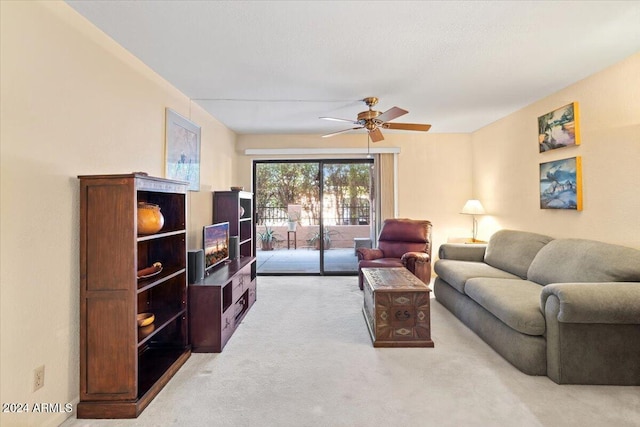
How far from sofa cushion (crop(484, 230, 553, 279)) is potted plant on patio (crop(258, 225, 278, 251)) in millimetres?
3670

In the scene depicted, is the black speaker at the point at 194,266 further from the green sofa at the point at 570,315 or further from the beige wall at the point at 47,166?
the green sofa at the point at 570,315

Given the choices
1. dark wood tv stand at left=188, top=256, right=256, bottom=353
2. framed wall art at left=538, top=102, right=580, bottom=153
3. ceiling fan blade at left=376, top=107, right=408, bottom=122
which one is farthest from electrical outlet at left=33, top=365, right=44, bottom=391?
framed wall art at left=538, top=102, right=580, bottom=153

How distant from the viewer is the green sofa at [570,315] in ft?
6.87

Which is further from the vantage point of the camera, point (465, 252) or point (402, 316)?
point (465, 252)

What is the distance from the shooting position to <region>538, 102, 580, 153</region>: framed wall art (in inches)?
123

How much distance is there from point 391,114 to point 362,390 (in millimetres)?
2351

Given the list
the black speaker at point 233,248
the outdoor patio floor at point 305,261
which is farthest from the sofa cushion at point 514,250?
the black speaker at point 233,248

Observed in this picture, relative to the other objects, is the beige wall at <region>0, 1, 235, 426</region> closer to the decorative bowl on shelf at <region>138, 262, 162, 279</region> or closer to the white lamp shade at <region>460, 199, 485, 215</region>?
the decorative bowl on shelf at <region>138, 262, 162, 279</region>

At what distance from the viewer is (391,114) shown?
2.92 meters

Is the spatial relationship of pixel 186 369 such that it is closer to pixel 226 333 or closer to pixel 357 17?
pixel 226 333

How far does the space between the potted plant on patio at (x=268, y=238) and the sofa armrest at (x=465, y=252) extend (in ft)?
10.3

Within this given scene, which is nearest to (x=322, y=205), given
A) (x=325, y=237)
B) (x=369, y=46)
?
(x=325, y=237)

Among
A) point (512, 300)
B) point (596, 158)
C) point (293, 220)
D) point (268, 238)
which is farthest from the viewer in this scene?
point (268, 238)

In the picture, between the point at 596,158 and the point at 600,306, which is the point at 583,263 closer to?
the point at 600,306
